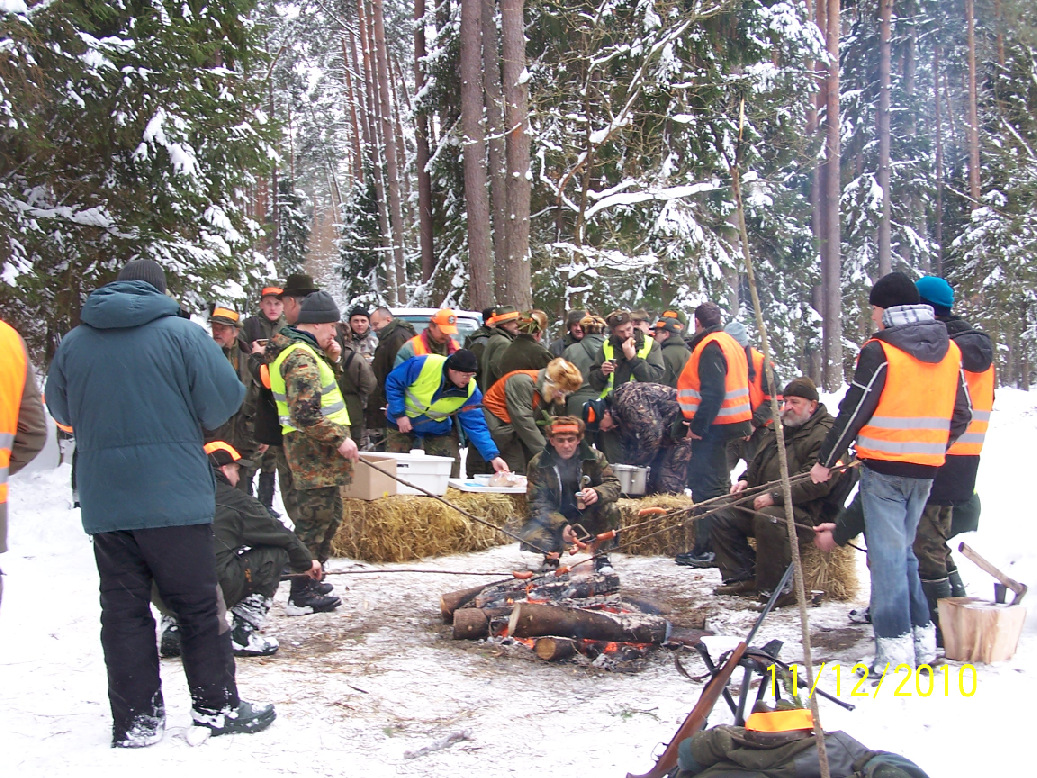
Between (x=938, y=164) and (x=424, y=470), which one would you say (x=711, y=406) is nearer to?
(x=424, y=470)

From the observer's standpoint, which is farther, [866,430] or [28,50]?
[28,50]

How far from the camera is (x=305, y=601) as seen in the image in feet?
19.0

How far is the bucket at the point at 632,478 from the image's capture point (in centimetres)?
814

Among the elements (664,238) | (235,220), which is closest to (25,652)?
(235,220)

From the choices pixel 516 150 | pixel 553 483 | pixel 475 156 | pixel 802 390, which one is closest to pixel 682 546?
pixel 553 483

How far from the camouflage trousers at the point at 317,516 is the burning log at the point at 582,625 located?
173 cm

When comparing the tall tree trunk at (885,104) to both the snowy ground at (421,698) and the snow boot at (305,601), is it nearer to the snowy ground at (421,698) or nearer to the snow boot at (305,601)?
the snowy ground at (421,698)

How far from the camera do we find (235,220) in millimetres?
11289

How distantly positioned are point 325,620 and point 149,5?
768 cm

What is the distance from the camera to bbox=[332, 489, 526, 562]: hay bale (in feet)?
23.9

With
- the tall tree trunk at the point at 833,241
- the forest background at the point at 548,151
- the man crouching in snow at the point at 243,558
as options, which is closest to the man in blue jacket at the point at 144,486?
the man crouching in snow at the point at 243,558

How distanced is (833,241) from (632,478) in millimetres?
18492

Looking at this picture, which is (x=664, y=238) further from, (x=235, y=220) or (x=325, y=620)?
(x=325, y=620)

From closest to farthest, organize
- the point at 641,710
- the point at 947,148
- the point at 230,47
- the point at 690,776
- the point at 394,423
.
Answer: the point at 690,776 < the point at 641,710 < the point at 394,423 < the point at 230,47 < the point at 947,148
